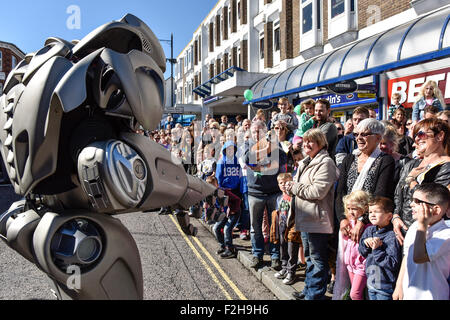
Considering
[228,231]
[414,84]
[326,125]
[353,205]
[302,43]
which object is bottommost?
[228,231]

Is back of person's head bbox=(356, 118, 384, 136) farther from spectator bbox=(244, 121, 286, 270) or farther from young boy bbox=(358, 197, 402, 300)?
spectator bbox=(244, 121, 286, 270)

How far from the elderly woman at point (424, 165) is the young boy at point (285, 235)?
1260 mm

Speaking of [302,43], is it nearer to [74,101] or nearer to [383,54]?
[383,54]

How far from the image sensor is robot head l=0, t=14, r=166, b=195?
1655mm

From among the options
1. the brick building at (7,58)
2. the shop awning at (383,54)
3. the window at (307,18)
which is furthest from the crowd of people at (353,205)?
the brick building at (7,58)

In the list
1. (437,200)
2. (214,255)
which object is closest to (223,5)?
(214,255)

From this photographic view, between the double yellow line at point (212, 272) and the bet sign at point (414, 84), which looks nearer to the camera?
the double yellow line at point (212, 272)

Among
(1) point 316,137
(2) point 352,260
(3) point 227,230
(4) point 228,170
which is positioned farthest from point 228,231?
(2) point 352,260

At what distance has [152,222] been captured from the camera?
6.90 m

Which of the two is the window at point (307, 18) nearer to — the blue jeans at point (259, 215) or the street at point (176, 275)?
the street at point (176, 275)

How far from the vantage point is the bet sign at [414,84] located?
7.64m

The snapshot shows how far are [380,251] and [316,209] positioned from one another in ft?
2.64

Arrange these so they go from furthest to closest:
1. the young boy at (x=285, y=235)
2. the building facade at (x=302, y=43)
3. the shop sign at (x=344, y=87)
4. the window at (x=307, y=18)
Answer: the window at (x=307, y=18) < the building facade at (x=302, y=43) < the shop sign at (x=344, y=87) < the young boy at (x=285, y=235)

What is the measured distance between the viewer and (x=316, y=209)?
3418 millimetres
